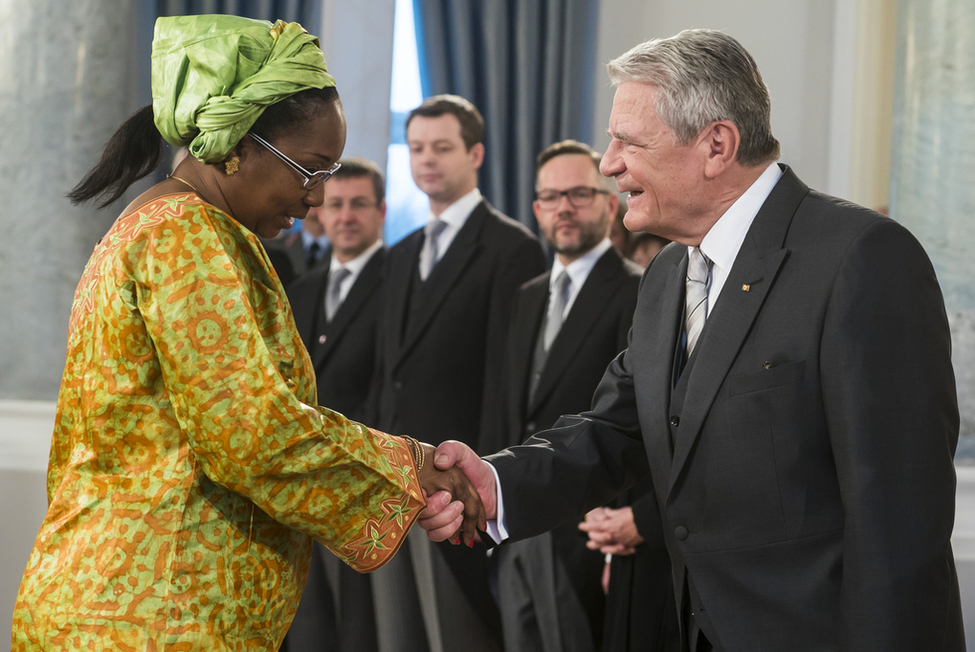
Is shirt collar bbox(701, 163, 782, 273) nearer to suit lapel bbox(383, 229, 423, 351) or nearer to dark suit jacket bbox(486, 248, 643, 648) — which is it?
dark suit jacket bbox(486, 248, 643, 648)

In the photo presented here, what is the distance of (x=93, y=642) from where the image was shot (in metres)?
1.38

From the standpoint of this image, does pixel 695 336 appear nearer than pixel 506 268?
Yes

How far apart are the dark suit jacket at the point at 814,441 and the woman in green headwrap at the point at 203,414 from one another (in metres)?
0.53

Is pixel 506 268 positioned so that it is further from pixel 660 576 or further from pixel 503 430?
pixel 660 576

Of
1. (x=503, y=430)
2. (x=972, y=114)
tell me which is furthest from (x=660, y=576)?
(x=972, y=114)

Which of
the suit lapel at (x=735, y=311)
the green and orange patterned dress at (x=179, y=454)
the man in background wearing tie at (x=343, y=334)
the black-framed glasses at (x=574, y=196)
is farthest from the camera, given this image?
the man in background wearing tie at (x=343, y=334)

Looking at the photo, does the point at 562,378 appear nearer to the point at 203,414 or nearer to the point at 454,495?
the point at 454,495

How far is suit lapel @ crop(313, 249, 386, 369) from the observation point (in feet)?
11.7

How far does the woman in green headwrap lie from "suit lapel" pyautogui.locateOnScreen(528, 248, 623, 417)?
1.39m

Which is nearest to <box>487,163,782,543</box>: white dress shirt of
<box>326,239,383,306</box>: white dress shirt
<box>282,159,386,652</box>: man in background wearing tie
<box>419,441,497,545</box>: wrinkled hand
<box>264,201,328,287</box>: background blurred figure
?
<box>419,441,497,545</box>: wrinkled hand

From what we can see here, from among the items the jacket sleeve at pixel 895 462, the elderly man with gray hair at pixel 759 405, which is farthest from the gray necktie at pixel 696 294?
the jacket sleeve at pixel 895 462

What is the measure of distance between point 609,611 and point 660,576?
19 cm

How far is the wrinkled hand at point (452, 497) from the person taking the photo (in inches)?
72.6

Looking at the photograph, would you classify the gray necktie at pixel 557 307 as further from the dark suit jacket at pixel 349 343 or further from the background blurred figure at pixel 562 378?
the dark suit jacket at pixel 349 343
